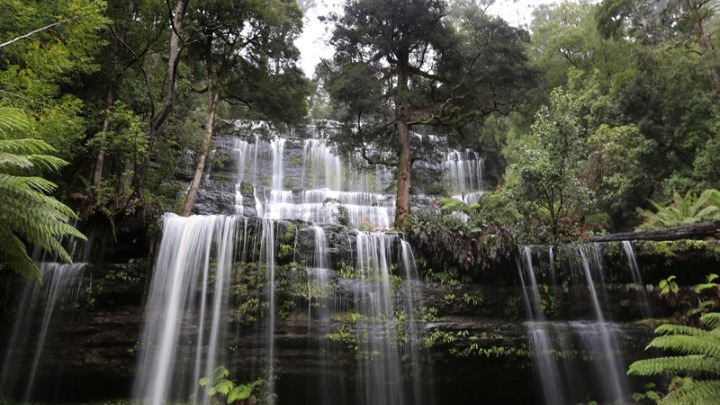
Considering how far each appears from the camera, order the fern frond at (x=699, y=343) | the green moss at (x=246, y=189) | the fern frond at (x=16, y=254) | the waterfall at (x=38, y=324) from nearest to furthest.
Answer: the fern frond at (x=699, y=343), the fern frond at (x=16, y=254), the waterfall at (x=38, y=324), the green moss at (x=246, y=189)

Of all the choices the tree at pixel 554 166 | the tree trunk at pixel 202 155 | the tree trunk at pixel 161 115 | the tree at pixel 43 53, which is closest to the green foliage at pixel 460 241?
the tree at pixel 554 166

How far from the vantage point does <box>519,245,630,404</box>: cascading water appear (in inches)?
345

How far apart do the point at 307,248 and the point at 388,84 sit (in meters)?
7.19

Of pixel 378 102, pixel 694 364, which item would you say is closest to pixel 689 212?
pixel 694 364

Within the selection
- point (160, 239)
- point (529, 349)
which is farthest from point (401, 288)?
point (160, 239)

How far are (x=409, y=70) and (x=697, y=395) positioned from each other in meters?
11.1

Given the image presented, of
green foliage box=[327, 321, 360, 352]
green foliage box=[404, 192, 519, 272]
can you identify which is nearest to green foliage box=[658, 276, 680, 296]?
green foliage box=[404, 192, 519, 272]

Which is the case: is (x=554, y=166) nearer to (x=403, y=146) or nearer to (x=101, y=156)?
(x=403, y=146)

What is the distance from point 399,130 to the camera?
1295 cm

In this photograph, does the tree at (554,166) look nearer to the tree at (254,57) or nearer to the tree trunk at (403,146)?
the tree trunk at (403,146)

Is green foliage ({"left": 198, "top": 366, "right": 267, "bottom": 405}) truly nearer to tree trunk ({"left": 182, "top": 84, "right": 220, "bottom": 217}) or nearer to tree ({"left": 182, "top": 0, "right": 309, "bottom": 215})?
tree trunk ({"left": 182, "top": 84, "right": 220, "bottom": 217})

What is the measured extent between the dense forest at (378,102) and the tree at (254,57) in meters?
0.05

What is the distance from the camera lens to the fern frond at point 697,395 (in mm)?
4926

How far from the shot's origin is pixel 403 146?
1272 centimetres
